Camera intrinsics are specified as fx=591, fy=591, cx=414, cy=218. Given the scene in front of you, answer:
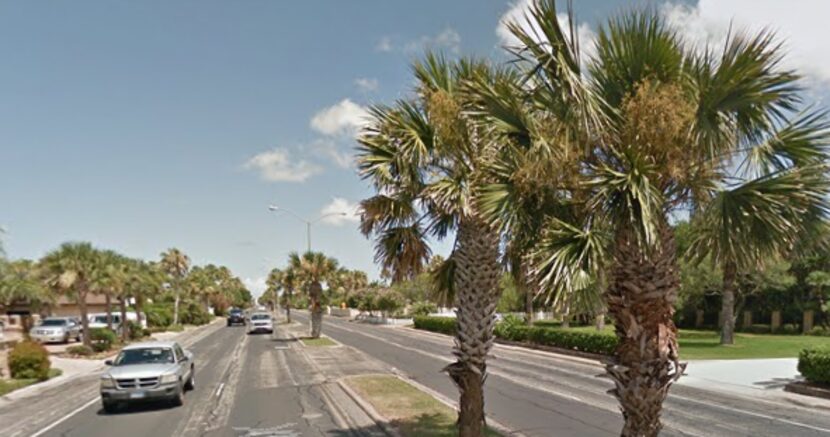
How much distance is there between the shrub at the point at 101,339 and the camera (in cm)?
3064

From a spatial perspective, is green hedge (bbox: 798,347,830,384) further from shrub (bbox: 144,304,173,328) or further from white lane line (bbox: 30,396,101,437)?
shrub (bbox: 144,304,173,328)

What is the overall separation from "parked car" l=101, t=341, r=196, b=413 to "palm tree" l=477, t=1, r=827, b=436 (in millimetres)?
10632

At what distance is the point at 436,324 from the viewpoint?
4888cm

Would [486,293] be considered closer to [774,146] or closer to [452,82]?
[452,82]

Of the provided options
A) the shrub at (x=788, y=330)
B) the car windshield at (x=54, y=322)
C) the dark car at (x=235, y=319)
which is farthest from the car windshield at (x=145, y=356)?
the dark car at (x=235, y=319)

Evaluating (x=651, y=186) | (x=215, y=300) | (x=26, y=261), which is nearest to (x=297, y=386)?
(x=651, y=186)

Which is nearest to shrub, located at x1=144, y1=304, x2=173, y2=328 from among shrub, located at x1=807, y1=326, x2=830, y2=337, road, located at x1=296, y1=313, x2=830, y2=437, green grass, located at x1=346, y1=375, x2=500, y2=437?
road, located at x1=296, y1=313, x2=830, y2=437

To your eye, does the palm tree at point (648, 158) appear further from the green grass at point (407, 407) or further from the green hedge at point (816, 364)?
the green hedge at point (816, 364)

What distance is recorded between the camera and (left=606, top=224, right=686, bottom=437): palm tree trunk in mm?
5844

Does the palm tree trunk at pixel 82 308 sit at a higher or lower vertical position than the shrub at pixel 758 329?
higher

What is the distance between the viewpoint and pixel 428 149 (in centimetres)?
891

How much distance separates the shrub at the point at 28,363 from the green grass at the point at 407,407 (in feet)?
35.6

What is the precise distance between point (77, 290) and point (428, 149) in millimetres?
27586

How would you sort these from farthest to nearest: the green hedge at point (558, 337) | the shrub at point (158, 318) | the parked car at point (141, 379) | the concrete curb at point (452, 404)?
the shrub at point (158, 318), the green hedge at point (558, 337), the parked car at point (141, 379), the concrete curb at point (452, 404)
